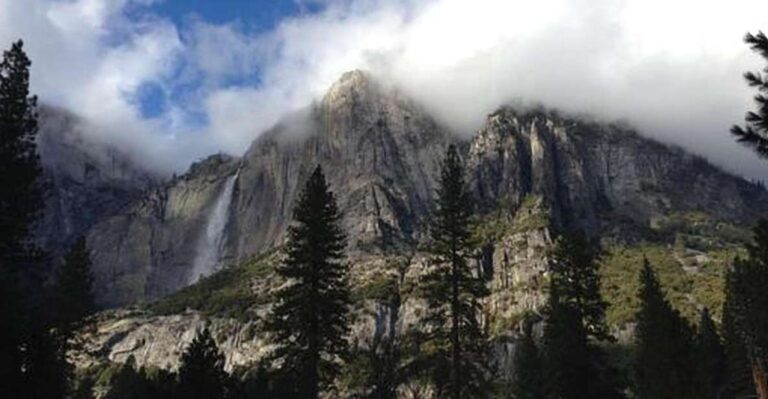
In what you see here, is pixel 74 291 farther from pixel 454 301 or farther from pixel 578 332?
pixel 578 332

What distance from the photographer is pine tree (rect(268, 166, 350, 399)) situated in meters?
42.8

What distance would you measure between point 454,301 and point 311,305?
7.92 metres

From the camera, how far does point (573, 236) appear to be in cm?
5122

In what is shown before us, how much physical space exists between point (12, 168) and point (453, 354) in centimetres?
2402

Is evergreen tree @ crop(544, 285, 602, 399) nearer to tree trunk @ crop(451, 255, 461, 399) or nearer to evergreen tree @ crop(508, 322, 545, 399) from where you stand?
tree trunk @ crop(451, 255, 461, 399)

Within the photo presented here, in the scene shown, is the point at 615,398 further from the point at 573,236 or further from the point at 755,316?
the point at 755,316

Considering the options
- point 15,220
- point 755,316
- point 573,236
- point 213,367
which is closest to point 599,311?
point 573,236

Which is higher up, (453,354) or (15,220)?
(15,220)

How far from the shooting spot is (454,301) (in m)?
45.4

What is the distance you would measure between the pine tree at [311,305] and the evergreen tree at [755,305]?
827 inches

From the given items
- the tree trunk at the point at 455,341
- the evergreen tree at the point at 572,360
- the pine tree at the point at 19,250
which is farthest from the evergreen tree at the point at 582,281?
the pine tree at the point at 19,250

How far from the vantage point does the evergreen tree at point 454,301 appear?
45.0 m

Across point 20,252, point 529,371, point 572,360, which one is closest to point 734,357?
point 529,371

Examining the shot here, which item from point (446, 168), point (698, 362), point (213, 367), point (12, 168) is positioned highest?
point (446, 168)
